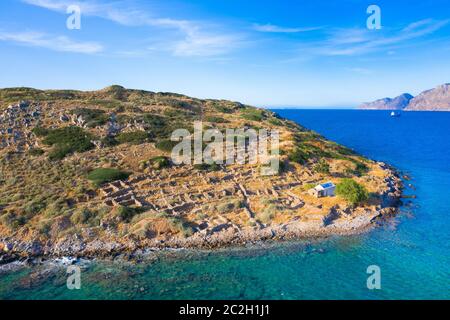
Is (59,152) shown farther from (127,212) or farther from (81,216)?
(127,212)

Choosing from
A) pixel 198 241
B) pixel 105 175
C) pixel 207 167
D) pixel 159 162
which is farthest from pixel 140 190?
pixel 198 241

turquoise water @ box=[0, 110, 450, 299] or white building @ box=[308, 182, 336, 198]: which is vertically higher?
white building @ box=[308, 182, 336, 198]

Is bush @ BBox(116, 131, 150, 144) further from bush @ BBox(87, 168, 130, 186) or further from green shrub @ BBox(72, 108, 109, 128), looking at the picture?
bush @ BBox(87, 168, 130, 186)

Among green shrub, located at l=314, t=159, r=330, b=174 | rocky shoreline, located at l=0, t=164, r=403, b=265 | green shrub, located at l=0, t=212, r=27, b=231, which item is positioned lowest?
rocky shoreline, located at l=0, t=164, r=403, b=265

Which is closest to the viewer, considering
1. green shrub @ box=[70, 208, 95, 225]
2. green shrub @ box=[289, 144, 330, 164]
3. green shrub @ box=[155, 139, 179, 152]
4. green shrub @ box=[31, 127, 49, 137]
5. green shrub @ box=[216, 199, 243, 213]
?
green shrub @ box=[70, 208, 95, 225]

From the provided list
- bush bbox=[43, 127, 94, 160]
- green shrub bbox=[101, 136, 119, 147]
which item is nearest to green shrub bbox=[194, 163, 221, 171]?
green shrub bbox=[101, 136, 119, 147]

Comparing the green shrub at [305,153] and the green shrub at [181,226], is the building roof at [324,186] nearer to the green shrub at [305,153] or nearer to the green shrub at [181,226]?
the green shrub at [305,153]
